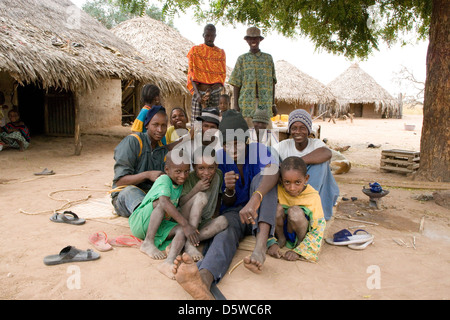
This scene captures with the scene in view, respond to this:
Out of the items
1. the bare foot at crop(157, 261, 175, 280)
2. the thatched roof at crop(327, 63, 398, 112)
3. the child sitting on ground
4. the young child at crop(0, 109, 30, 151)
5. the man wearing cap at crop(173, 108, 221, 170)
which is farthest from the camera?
the thatched roof at crop(327, 63, 398, 112)

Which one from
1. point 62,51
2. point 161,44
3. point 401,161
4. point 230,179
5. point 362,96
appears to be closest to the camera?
point 230,179

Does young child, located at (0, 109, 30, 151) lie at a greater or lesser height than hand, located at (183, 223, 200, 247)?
greater

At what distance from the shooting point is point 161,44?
13711 millimetres

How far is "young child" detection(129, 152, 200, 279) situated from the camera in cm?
252

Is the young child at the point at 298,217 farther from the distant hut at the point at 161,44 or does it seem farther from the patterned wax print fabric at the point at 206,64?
the distant hut at the point at 161,44

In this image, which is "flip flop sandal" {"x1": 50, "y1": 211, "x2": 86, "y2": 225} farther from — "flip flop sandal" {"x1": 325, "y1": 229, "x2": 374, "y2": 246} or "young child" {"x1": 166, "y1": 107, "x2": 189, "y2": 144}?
"flip flop sandal" {"x1": 325, "y1": 229, "x2": 374, "y2": 246}

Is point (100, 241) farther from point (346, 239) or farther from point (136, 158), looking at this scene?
point (346, 239)

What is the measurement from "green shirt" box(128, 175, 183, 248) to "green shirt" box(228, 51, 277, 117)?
2707mm

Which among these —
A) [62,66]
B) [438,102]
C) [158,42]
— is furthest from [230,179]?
[158,42]

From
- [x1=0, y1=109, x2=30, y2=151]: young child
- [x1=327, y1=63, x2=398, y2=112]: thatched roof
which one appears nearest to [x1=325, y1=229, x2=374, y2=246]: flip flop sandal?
[x1=0, y1=109, x2=30, y2=151]: young child

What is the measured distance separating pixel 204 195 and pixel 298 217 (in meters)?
0.75

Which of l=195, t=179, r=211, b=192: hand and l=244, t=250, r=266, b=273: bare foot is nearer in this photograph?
l=244, t=250, r=266, b=273: bare foot

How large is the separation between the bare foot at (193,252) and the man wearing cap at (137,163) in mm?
684

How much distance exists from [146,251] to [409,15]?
6.90 m
